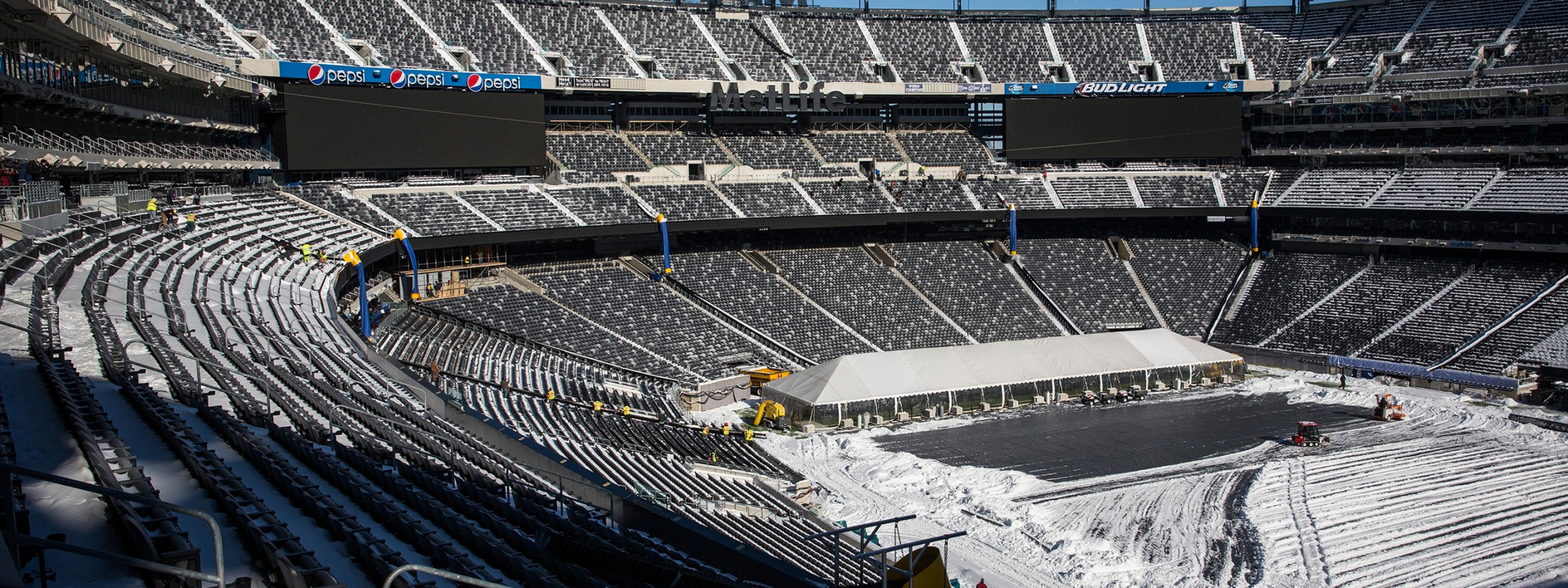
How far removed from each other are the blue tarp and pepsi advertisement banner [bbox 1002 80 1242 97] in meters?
15.1

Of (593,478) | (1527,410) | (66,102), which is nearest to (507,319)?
(66,102)

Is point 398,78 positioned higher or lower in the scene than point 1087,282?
higher

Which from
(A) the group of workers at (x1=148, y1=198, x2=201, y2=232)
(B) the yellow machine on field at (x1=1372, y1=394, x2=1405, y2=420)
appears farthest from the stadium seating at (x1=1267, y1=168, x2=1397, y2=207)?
(A) the group of workers at (x1=148, y1=198, x2=201, y2=232)

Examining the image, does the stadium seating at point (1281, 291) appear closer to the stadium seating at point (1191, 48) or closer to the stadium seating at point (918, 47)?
the stadium seating at point (1191, 48)

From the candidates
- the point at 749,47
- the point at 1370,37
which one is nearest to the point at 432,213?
the point at 749,47

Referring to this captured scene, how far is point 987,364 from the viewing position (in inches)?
1393

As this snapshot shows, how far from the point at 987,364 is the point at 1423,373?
48.0 ft

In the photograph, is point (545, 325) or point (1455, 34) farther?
point (1455, 34)

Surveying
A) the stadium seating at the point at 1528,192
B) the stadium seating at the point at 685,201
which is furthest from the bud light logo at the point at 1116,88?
the stadium seating at the point at 685,201

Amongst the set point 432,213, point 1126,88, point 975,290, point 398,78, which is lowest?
point 975,290

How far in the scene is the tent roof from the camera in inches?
1286

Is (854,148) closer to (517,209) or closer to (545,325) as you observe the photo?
(517,209)

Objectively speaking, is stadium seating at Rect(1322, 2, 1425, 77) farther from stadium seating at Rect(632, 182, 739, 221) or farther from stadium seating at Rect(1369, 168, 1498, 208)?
stadium seating at Rect(632, 182, 739, 221)

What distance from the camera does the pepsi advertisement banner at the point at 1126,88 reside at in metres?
49.7
